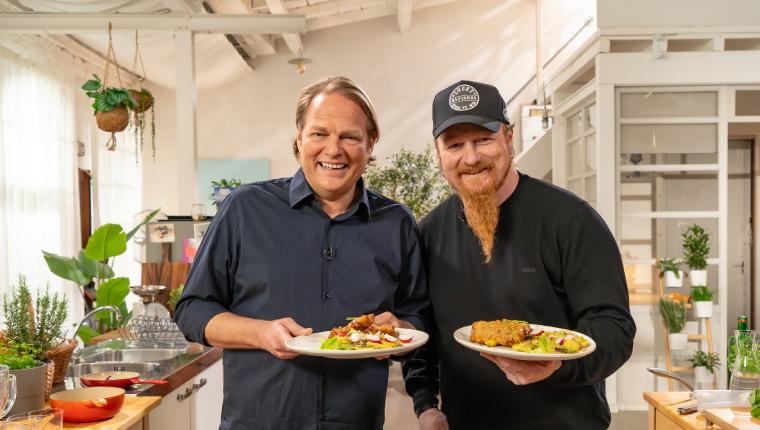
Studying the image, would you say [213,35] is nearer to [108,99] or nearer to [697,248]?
[108,99]

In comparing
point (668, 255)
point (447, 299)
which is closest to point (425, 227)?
point (447, 299)

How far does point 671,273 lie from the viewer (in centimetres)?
579

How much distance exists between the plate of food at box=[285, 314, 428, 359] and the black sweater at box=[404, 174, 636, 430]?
23 centimetres

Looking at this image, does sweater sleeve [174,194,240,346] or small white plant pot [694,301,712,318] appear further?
small white plant pot [694,301,712,318]

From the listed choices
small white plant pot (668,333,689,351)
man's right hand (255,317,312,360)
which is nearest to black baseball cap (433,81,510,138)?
man's right hand (255,317,312,360)

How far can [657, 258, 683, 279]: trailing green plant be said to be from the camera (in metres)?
5.80

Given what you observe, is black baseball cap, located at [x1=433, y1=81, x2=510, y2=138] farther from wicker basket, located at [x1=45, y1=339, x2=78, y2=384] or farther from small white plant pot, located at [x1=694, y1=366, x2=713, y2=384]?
small white plant pot, located at [x1=694, y1=366, x2=713, y2=384]

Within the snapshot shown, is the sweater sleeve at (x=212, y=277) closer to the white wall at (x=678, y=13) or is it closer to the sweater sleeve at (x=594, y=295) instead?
the sweater sleeve at (x=594, y=295)

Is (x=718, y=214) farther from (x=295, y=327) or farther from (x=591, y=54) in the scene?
(x=295, y=327)

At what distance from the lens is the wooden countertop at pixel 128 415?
86.6 inches

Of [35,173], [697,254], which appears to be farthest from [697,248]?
[35,173]

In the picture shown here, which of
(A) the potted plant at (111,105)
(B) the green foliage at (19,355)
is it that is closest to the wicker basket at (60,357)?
(B) the green foliage at (19,355)

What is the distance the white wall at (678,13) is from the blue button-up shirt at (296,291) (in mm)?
4554

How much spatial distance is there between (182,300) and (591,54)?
5043mm
